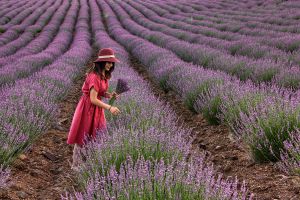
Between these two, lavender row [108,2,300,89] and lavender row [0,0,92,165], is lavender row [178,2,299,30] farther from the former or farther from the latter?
lavender row [0,0,92,165]

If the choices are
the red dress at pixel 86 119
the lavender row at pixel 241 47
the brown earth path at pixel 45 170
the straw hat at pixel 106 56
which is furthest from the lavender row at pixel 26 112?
the lavender row at pixel 241 47

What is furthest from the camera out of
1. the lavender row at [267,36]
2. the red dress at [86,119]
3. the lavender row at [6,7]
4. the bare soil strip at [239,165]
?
the lavender row at [6,7]

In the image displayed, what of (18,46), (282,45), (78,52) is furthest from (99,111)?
(18,46)

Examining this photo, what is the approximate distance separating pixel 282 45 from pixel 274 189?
616cm

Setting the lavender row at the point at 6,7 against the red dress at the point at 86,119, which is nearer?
the red dress at the point at 86,119

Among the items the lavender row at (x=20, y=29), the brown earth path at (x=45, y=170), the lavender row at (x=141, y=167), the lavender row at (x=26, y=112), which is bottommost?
the lavender row at (x=20, y=29)

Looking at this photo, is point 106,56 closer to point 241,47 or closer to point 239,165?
point 239,165

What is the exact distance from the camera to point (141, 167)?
2277 millimetres

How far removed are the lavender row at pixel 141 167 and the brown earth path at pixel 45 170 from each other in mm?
308

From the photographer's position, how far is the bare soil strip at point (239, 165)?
8.80 feet

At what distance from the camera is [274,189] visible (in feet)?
8.96

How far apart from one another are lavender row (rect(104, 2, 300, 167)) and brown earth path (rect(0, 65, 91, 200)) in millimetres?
1566

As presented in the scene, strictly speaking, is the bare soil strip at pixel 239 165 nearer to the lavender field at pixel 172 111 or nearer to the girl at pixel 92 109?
the lavender field at pixel 172 111

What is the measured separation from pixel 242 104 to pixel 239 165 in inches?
26.8
